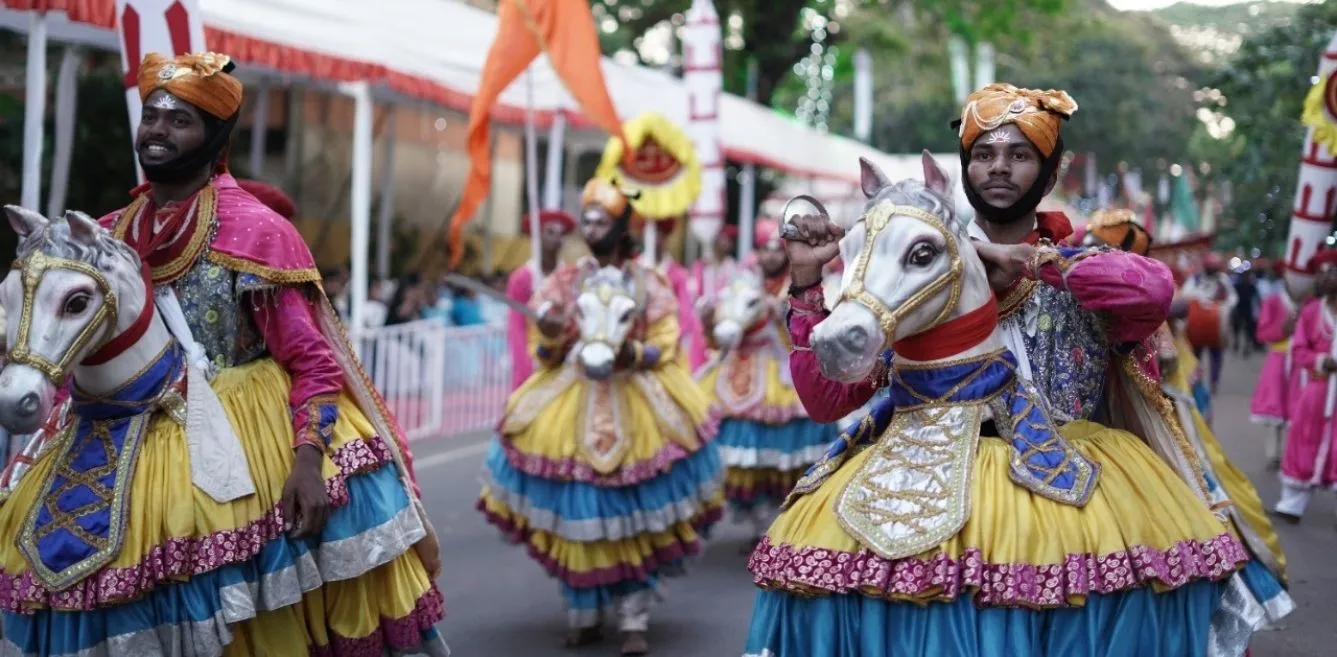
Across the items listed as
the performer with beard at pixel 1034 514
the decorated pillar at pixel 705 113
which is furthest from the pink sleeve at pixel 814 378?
the decorated pillar at pixel 705 113

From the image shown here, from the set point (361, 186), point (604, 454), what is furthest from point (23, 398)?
point (361, 186)

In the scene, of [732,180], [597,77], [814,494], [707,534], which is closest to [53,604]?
[814,494]

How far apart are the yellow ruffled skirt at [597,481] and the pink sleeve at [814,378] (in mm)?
3500

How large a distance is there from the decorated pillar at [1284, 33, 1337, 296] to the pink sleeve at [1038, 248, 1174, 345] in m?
4.84

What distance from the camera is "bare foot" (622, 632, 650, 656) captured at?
7750 millimetres

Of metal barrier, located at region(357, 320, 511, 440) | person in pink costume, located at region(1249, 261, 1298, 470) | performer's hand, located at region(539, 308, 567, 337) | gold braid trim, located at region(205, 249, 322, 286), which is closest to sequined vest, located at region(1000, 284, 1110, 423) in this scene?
gold braid trim, located at region(205, 249, 322, 286)

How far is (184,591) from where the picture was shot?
14.7ft

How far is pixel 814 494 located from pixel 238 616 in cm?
170

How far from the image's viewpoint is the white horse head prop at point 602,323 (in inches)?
299

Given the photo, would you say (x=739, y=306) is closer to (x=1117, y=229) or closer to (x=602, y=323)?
(x=602, y=323)

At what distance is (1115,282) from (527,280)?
5.90 metres

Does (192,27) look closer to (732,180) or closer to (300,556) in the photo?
(300,556)

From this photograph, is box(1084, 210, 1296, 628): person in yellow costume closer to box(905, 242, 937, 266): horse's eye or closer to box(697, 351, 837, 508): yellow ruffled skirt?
box(905, 242, 937, 266): horse's eye

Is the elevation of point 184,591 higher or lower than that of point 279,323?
lower
